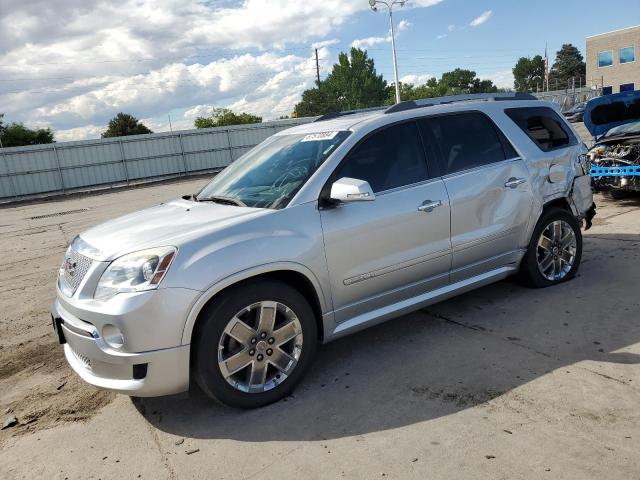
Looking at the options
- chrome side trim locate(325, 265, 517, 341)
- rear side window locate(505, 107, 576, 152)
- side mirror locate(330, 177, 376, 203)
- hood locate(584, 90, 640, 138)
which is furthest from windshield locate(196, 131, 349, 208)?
hood locate(584, 90, 640, 138)

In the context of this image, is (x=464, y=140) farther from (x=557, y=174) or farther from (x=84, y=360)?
(x=84, y=360)

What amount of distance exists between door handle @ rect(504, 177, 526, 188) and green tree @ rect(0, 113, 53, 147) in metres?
57.1

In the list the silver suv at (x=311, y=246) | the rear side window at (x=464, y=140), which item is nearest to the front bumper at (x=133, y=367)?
the silver suv at (x=311, y=246)

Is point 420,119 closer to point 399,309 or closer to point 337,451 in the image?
point 399,309

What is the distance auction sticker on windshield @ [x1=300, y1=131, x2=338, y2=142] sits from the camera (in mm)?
3935

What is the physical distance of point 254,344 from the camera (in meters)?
3.25

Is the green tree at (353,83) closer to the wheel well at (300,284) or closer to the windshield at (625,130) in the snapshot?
the windshield at (625,130)

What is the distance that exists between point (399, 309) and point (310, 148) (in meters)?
1.36

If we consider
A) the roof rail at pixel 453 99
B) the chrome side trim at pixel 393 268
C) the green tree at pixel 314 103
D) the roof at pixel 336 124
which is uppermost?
the green tree at pixel 314 103

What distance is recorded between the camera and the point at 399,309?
3883 mm

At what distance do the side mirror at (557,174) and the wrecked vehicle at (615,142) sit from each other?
158 inches

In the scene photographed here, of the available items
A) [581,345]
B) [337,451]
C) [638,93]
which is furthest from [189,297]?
[638,93]

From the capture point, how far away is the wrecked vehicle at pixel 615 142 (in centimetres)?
820

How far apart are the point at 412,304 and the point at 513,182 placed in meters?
1.47
